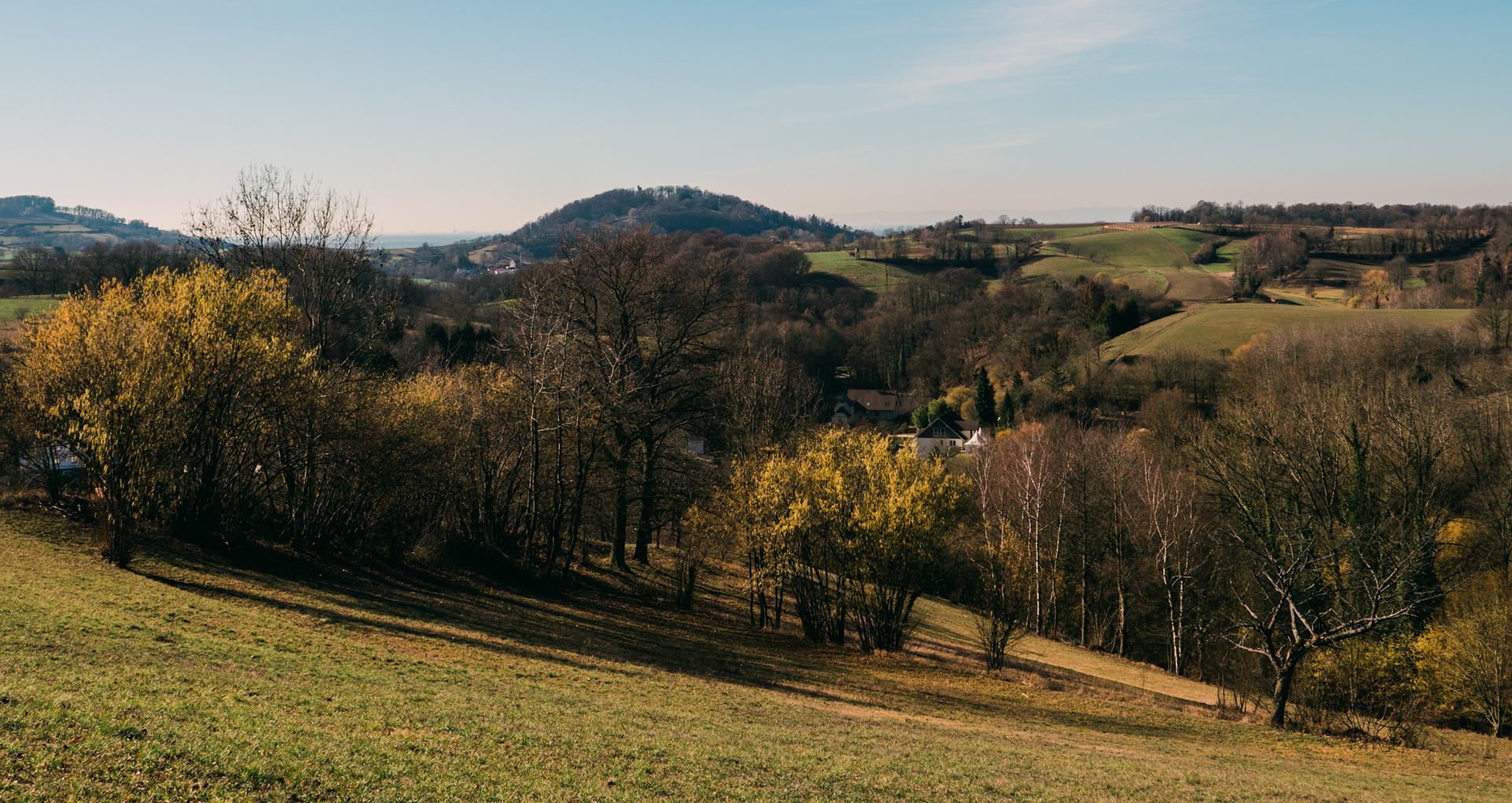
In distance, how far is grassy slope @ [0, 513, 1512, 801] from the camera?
8.95m

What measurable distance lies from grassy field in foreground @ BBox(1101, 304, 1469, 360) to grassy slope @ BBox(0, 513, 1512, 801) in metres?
70.9

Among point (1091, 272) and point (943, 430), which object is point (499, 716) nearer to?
point (943, 430)

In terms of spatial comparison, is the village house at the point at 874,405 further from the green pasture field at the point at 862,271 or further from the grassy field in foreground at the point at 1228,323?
the green pasture field at the point at 862,271

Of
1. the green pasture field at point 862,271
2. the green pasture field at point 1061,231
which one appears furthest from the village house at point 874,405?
the green pasture field at point 1061,231

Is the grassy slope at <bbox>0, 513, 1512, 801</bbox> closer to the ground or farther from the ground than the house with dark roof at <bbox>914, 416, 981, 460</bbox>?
farther from the ground

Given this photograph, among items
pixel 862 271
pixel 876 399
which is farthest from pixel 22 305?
pixel 862 271

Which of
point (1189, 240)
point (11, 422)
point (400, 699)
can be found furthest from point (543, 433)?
point (1189, 240)

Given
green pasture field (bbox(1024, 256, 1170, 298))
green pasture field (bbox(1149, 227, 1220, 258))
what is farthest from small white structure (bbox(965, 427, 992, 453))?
green pasture field (bbox(1149, 227, 1220, 258))

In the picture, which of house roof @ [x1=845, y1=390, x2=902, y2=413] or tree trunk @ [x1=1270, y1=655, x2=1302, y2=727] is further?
house roof @ [x1=845, y1=390, x2=902, y2=413]

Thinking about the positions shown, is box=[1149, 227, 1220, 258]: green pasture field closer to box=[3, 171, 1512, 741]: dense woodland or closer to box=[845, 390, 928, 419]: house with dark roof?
box=[845, 390, 928, 419]: house with dark roof

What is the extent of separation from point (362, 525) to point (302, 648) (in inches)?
481

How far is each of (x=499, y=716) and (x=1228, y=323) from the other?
95608 millimetres

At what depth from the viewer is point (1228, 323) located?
88.5 metres

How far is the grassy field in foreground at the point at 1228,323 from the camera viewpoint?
3172 inches
